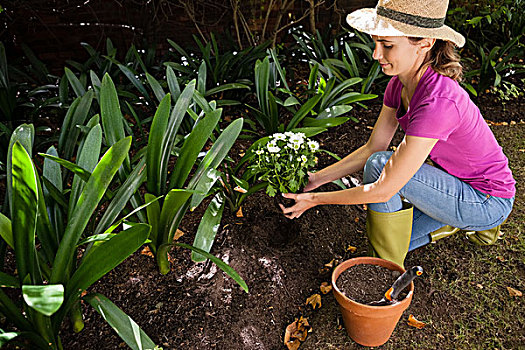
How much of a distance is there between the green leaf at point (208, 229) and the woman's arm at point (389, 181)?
296mm

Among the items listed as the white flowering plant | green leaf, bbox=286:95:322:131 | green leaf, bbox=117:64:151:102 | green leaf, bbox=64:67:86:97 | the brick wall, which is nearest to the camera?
the white flowering plant

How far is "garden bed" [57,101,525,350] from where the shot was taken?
1.91 m

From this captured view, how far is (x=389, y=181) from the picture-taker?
6.04ft

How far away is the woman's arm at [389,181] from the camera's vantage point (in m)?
1.76

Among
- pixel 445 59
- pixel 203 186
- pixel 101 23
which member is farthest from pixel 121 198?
pixel 101 23

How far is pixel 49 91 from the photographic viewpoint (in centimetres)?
322

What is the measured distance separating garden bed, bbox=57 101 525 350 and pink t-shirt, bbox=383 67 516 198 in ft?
1.78

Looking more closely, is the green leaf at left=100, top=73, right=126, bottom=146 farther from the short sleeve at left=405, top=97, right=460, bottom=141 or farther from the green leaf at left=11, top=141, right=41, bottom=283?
the short sleeve at left=405, top=97, right=460, bottom=141

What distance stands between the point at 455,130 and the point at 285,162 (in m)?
0.69

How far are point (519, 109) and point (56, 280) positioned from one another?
3.79m

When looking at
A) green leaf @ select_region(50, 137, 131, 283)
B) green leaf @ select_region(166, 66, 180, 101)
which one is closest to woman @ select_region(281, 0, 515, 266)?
green leaf @ select_region(50, 137, 131, 283)

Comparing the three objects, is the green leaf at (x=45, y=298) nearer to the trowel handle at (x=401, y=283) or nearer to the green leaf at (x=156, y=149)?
the green leaf at (x=156, y=149)

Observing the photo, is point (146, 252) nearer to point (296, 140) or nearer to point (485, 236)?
point (296, 140)

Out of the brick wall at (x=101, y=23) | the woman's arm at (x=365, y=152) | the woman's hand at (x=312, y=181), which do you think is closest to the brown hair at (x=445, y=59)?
the woman's arm at (x=365, y=152)
